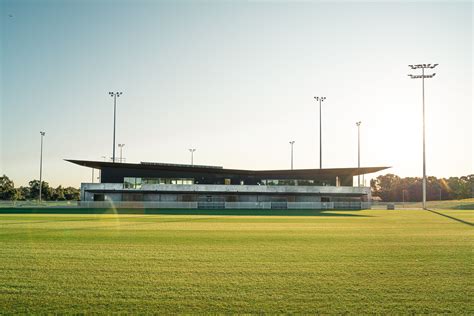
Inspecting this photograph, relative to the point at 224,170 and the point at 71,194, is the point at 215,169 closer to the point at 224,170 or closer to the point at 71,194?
the point at 224,170

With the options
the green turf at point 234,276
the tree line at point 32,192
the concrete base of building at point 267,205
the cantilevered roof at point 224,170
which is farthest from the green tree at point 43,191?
the green turf at point 234,276

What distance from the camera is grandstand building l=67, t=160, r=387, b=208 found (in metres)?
54.4

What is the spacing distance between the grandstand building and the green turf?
38174 millimetres

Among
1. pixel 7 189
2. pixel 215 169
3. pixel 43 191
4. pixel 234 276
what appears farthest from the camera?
pixel 43 191

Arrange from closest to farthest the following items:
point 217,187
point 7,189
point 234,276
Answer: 1. point 234,276
2. point 217,187
3. point 7,189

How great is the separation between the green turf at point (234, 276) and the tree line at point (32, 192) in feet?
282

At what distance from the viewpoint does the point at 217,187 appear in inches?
2202

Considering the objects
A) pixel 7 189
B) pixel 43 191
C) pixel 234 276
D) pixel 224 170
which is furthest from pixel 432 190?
pixel 234 276

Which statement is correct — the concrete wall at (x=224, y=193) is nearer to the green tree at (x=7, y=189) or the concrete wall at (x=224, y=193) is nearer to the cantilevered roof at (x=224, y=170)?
the cantilevered roof at (x=224, y=170)

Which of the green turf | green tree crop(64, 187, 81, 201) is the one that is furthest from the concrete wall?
green tree crop(64, 187, 81, 201)

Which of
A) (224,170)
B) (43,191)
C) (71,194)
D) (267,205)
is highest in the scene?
(224,170)

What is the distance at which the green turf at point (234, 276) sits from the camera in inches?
279

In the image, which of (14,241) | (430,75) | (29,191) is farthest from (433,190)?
(14,241)

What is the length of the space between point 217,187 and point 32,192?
60265 millimetres
